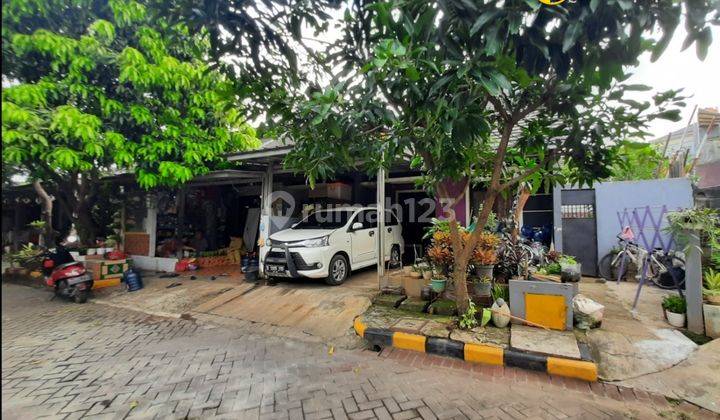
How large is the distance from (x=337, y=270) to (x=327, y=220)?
4.06 ft

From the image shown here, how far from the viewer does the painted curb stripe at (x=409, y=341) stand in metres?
3.91

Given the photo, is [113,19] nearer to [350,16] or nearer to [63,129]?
[63,129]

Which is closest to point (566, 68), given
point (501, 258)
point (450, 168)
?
point (450, 168)

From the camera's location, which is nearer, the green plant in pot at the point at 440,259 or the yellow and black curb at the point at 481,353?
the yellow and black curb at the point at 481,353

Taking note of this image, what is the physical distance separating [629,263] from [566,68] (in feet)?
21.4

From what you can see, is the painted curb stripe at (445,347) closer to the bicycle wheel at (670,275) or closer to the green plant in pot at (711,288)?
the green plant in pot at (711,288)

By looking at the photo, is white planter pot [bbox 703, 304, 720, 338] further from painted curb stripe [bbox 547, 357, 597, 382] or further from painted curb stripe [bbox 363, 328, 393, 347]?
painted curb stripe [bbox 363, 328, 393, 347]

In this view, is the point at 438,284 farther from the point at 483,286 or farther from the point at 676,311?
the point at 676,311

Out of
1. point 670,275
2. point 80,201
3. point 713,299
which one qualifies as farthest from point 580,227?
point 80,201

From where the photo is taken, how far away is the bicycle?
585cm

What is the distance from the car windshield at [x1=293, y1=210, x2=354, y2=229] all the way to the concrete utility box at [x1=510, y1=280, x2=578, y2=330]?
3.80 meters

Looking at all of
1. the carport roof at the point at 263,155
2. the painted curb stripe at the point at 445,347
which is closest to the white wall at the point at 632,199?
the painted curb stripe at the point at 445,347

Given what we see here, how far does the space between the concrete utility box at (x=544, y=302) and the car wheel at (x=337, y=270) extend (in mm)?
3342

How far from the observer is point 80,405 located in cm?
291
